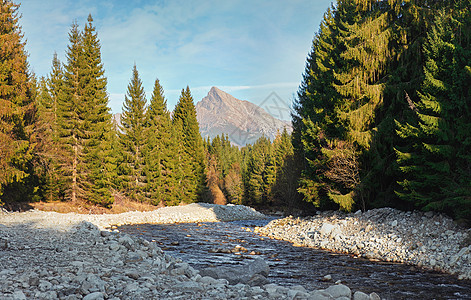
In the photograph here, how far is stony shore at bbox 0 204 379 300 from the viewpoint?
5.11 meters

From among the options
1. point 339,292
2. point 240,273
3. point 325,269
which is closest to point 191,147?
point 325,269

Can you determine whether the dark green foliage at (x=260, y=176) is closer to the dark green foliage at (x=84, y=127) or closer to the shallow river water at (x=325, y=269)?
the dark green foliage at (x=84, y=127)

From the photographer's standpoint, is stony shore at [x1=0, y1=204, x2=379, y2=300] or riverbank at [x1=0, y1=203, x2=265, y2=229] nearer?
stony shore at [x1=0, y1=204, x2=379, y2=300]

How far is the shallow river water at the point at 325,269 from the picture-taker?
730 centimetres

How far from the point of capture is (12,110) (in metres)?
16.2

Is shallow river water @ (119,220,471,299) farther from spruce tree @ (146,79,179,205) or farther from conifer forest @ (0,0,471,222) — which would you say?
spruce tree @ (146,79,179,205)

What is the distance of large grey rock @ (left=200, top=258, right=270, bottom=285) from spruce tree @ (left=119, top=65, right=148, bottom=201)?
26575mm

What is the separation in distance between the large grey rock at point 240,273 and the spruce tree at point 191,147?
3297 centimetres

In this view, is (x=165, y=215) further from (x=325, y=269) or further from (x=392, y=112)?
(x=392, y=112)

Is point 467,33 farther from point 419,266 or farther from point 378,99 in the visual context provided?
point 419,266

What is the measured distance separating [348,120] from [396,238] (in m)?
Answer: 6.56

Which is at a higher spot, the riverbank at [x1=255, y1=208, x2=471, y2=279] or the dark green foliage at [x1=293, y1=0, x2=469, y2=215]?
the dark green foliage at [x1=293, y1=0, x2=469, y2=215]

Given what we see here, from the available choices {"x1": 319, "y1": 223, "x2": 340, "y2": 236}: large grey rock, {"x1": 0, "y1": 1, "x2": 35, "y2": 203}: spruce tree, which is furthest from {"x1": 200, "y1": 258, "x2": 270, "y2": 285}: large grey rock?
{"x1": 0, "y1": 1, "x2": 35, "y2": 203}: spruce tree

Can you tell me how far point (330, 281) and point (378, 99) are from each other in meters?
10.3
